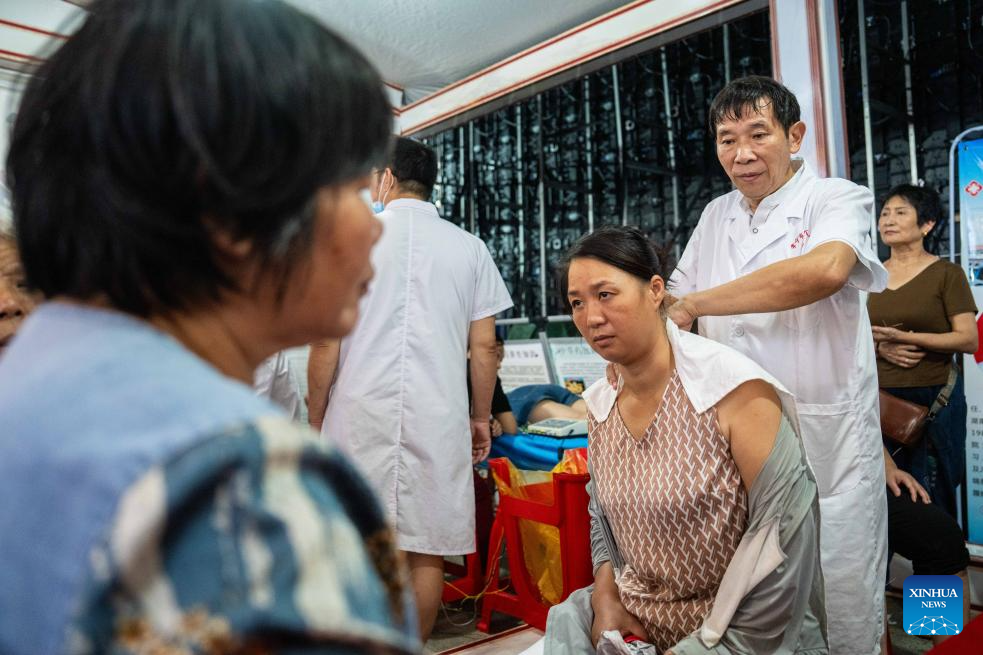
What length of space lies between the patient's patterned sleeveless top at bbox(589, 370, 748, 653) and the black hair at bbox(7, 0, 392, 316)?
3.84 ft

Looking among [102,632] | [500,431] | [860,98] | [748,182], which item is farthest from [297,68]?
A: [860,98]

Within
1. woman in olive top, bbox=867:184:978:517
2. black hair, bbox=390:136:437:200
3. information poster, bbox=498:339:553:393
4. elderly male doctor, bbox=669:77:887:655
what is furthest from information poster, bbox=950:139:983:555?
black hair, bbox=390:136:437:200

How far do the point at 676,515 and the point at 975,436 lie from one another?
247 cm

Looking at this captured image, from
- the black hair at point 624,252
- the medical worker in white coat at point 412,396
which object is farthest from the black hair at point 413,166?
the black hair at point 624,252

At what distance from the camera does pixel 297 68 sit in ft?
1.41

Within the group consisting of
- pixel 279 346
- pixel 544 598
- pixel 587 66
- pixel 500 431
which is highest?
pixel 587 66

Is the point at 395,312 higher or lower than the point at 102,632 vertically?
higher

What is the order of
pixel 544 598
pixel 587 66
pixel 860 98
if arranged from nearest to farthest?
pixel 544 598
pixel 860 98
pixel 587 66

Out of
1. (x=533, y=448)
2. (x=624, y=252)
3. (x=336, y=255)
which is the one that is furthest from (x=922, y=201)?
(x=336, y=255)

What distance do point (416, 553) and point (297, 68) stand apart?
6.49 feet

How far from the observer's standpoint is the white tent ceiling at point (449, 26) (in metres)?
4.38

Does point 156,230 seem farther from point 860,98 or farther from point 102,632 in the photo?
point 860,98

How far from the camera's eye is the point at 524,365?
Answer: 498cm

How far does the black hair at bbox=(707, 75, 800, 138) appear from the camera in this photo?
75.0 inches
